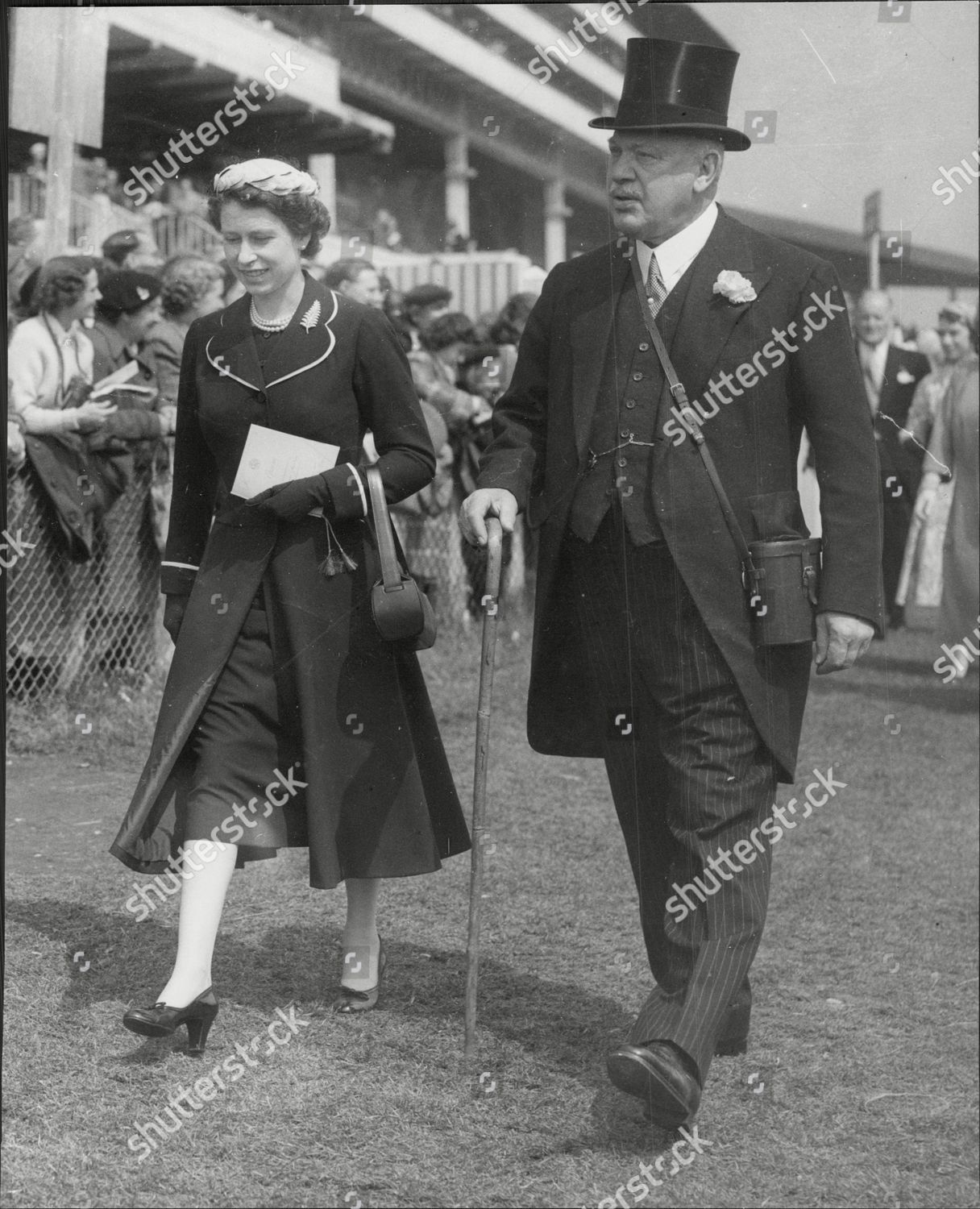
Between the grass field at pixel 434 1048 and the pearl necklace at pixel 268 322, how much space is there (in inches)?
36.5

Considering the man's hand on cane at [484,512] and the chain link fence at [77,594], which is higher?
the man's hand on cane at [484,512]

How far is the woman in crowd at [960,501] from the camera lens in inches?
316

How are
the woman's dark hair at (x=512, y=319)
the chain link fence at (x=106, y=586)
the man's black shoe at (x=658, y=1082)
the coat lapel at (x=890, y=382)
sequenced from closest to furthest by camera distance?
the man's black shoe at (x=658, y=1082), the woman's dark hair at (x=512, y=319), the chain link fence at (x=106, y=586), the coat lapel at (x=890, y=382)

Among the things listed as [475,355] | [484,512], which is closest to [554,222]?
[484,512]

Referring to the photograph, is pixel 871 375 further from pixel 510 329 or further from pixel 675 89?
pixel 675 89

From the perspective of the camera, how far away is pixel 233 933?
3924 millimetres

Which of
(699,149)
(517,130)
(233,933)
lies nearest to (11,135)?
(517,130)

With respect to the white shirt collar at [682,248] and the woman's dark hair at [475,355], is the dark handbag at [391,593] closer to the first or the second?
the white shirt collar at [682,248]

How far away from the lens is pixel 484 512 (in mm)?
3607

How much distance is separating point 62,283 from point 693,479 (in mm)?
2072

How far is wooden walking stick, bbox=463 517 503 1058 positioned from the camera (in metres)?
3.53

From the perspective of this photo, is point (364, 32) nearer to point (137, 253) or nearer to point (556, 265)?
point (556, 265)

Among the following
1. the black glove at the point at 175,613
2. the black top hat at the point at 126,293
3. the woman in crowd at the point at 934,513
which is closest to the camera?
the black glove at the point at 175,613

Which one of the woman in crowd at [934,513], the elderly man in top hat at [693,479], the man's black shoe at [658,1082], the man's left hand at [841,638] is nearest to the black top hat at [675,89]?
the elderly man in top hat at [693,479]
